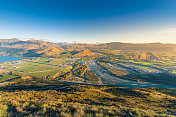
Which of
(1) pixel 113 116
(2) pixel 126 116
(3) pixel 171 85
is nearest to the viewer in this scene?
(1) pixel 113 116

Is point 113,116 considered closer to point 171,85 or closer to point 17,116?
point 17,116

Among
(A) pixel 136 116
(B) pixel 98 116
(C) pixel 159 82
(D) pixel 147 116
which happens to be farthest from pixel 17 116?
(C) pixel 159 82

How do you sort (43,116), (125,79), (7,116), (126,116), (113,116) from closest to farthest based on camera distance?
1. (7,116)
2. (43,116)
3. (113,116)
4. (126,116)
5. (125,79)

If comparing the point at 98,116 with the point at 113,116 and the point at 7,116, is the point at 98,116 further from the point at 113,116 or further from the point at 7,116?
the point at 7,116

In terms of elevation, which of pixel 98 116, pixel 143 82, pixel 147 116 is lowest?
pixel 143 82

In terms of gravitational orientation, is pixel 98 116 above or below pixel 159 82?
above

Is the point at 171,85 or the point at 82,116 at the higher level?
the point at 82,116

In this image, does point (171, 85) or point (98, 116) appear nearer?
point (98, 116)

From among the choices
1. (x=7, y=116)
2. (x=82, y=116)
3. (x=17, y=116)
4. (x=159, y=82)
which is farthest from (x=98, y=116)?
(x=159, y=82)

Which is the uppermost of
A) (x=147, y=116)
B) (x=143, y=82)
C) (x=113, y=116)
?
(x=113, y=116)
